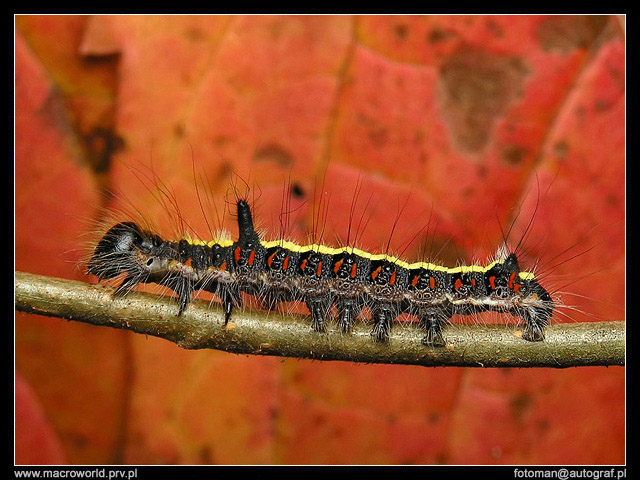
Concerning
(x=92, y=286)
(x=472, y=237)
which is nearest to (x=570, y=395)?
(x=472, y=237)

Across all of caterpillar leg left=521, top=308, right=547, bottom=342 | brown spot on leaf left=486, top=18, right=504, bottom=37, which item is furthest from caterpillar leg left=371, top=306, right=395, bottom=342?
brown spot on leaf left=486, top=18, right=504, bottom=37

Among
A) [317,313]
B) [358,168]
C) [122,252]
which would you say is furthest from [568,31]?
[122,252]

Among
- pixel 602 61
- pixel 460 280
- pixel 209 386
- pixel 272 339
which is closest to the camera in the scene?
pixel 272 339

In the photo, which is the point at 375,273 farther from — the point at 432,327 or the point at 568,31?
the point at 568,31

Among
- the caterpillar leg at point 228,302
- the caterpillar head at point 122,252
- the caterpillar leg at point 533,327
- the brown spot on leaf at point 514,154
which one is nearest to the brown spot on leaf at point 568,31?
the brown spot on leaf at point 514,154

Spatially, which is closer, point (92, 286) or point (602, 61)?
point (92, 286)

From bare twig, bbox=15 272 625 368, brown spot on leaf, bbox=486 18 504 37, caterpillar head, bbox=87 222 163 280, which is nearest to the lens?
bare twig, bbox=15 272 625 368

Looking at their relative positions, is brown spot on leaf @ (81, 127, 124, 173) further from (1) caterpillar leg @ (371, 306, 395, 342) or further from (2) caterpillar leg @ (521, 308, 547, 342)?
(2) caterpillar leg @ (521, 308, 547, 342)

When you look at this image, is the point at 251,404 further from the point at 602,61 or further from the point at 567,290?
the point at 602,61
